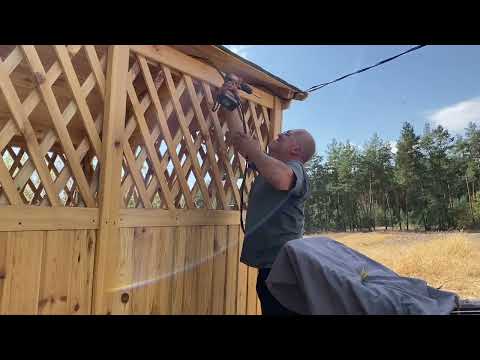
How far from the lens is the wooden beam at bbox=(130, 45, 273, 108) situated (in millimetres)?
1685

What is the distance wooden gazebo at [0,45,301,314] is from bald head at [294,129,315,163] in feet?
1.62

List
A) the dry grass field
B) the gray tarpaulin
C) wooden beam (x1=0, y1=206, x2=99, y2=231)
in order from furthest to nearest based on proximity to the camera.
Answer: the dry grass field
wooden beam (x1=0, y1=206, x2=99, y2=231)
the gray tarpaulin

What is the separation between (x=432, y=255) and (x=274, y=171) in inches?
376

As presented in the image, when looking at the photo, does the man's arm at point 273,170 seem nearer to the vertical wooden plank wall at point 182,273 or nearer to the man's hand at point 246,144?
the man's hand at point 246,144

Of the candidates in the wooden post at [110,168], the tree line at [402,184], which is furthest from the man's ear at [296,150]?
the tree line at [402,184]

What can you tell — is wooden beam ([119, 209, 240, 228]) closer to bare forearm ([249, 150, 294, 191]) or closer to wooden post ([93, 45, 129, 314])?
wooden post ([93, 45, 129, 314])

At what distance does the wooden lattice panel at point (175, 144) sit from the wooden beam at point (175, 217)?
0.04 m

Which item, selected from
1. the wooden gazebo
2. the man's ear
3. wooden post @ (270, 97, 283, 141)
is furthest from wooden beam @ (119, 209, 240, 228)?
wooden post @ (270, 97, 283, 141)

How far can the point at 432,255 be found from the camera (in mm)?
9375

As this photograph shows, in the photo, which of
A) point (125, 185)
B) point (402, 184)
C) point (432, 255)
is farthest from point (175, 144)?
point (402, 184)

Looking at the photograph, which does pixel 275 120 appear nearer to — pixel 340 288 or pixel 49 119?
pixel 49 119
